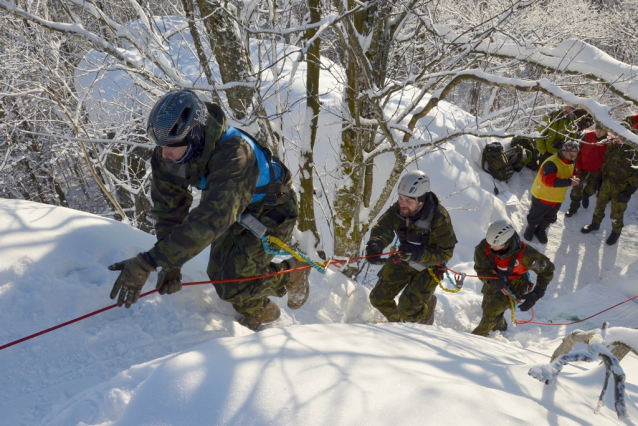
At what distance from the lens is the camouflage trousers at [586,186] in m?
7.81

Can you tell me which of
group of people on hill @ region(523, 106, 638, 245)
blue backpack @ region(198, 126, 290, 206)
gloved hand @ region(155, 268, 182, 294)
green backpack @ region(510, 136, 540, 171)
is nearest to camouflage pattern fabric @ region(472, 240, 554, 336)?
group of people on hill @ region(523, 106, 638, 245)

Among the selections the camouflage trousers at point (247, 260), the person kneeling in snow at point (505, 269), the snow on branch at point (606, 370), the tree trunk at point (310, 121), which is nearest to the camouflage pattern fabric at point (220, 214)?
the camouflage trousers at point (247, 260)

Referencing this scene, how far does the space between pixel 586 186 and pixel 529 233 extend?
1629 millimetres

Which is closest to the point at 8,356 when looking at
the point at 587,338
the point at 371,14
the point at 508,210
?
the point at 587,338

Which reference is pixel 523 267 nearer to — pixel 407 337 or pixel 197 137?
pixel 407 337

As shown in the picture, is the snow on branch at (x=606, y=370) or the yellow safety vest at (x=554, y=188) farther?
the yellow safety vest at (x=554, y=188)

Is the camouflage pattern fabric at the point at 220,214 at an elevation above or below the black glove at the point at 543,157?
below

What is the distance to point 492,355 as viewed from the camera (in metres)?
2.77

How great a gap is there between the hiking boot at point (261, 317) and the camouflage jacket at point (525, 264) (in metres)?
2.72

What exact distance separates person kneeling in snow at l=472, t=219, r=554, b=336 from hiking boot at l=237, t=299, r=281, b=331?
2.60 metres

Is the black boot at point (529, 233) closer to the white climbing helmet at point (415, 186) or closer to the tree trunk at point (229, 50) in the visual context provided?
the white climbing helmet at point (415, 186)

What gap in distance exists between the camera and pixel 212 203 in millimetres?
2266

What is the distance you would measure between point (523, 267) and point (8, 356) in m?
4.70

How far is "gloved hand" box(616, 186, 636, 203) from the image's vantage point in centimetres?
697
